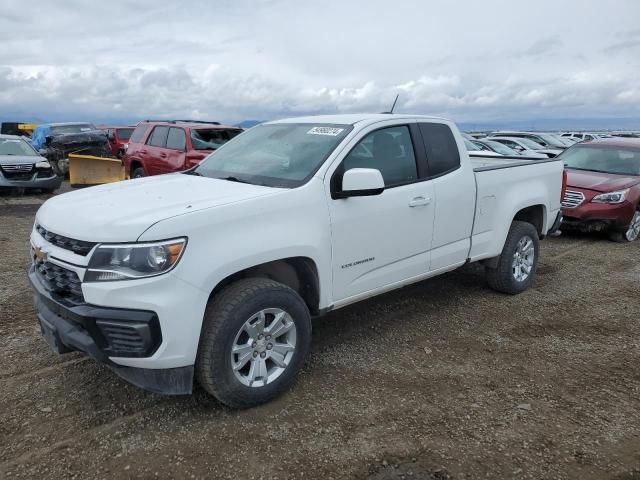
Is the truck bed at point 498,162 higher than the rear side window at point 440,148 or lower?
lower

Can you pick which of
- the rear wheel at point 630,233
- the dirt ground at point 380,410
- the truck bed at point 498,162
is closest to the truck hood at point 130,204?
the dirt ground at point 380,410

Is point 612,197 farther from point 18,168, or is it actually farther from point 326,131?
point 18,168

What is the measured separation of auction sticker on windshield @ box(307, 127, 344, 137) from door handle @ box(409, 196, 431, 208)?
79 cm

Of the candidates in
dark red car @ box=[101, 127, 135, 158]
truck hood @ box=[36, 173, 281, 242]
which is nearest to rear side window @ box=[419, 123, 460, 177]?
truck hood @ box=[36, 173, 281, 242]

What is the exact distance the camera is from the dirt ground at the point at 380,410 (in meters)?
2.80

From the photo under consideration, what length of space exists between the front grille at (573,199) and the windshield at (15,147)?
1117 cm

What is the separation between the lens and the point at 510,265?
5328mm

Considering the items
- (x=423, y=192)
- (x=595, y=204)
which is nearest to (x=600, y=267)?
(x=595, y=204)

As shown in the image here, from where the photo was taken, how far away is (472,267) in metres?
6.48

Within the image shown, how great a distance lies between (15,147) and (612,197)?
12155 millimetres

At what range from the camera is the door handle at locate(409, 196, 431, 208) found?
407cm

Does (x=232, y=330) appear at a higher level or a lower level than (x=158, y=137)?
lower

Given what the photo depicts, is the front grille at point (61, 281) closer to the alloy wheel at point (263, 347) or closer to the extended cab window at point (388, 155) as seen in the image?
the alloy wheel at point (263, 347)

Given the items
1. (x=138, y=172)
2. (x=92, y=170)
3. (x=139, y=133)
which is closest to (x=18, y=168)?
(x=92, y=170)
